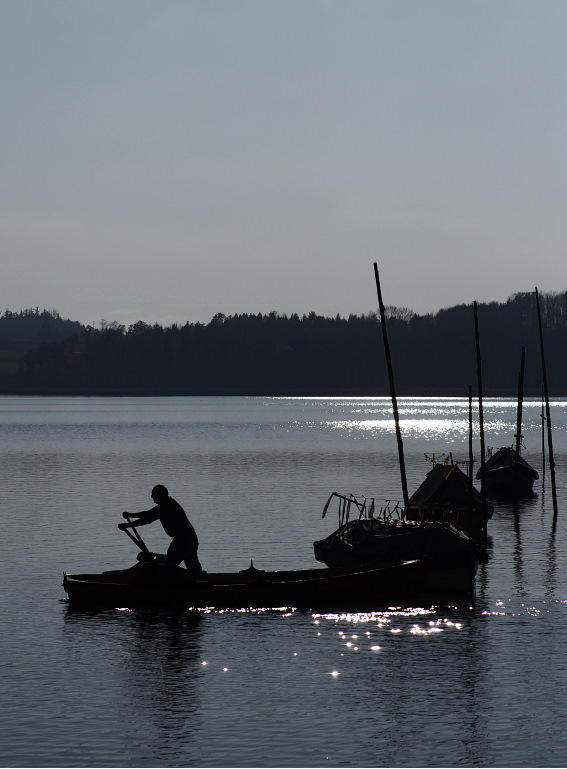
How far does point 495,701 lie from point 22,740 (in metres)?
9.91

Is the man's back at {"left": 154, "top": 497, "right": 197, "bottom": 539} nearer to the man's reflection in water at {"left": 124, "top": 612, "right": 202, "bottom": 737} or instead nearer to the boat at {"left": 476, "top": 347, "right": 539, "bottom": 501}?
the man's reflection in water at {"left": 124, "top": 612, "right": 202, "bottom": 737}

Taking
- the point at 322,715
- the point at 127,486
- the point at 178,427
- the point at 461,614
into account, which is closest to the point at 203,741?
the point at 322,715

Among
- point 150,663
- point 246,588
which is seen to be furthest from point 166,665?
point 246,588

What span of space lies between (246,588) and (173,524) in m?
3.04

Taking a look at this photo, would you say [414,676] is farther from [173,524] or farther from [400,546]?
[400,546]

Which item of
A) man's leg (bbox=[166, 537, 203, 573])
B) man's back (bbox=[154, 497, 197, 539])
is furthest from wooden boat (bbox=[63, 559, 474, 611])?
man's back (bbox=[154, 497, 197, 539])

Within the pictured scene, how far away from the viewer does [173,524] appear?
1307 inches

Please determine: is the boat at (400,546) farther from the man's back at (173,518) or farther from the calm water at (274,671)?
the man's back at (173,518)

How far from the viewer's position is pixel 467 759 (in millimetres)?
20484

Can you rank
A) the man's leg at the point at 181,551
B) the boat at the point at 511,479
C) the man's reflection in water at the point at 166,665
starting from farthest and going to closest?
1. the boat at the point at 511,479
2. the man's leg at the point at 181,551
3. the man's reflection in water at the point at 166,665

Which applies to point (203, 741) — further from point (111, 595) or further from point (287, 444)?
point (287, 444)

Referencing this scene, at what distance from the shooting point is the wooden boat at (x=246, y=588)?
1340 inches

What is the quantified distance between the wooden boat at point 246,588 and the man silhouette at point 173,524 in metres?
0.51

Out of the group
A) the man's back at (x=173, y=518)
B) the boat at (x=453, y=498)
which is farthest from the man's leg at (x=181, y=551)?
the boat at (x=453, y=498)
